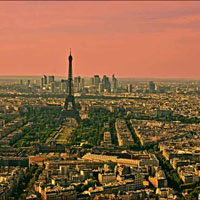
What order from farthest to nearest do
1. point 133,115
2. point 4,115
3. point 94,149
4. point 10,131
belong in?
1. point 133,115
2. point 4,115
3. point 10,131
4. point 94,149

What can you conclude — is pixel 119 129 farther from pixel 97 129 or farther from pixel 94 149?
pixel 94 149

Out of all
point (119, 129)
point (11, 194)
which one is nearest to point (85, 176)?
point (11, 194)

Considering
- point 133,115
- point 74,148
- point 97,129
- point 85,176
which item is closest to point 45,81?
point 133,115

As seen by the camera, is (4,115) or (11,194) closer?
(11,194)

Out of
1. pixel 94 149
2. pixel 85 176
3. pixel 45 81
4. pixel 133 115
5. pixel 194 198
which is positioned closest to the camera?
pixel 194 198

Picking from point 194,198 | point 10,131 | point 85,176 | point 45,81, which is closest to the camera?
point 194,198

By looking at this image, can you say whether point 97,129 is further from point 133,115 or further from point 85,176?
point 85,176

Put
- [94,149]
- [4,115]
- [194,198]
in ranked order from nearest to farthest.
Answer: [194,198] < [94,149] < [4,115]

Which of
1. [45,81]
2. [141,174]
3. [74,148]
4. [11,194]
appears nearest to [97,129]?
[74,148]

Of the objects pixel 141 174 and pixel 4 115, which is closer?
pixel 141 174
